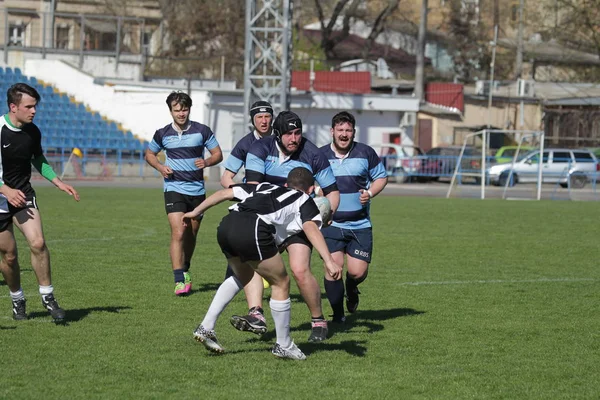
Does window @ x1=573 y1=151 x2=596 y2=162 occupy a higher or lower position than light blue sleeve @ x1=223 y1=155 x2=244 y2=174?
lower

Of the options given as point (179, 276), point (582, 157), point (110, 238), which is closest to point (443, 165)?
point (582, 157)

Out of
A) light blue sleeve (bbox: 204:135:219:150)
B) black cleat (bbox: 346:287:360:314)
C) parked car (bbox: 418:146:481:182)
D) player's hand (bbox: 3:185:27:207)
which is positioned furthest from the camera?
parked car (bbox: 418:146:481:182)

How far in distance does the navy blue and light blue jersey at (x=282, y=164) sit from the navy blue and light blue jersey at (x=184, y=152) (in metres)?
2.85

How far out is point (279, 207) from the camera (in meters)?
6.93

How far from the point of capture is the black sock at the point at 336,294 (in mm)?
8859

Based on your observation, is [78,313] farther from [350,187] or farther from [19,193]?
[350,187]

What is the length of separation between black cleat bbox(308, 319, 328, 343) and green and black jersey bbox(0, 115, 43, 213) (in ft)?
8.79

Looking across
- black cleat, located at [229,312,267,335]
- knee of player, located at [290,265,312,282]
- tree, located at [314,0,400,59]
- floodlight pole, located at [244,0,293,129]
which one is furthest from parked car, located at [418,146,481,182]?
knee of player, located at [290,265,312,282]

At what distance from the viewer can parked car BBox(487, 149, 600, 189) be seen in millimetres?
34906

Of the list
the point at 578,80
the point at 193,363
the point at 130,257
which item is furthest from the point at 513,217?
the point at 578,80

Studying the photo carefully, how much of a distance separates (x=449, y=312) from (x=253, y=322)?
2775mm

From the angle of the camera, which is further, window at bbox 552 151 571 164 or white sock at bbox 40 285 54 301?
window at bbox 552 151 571 164

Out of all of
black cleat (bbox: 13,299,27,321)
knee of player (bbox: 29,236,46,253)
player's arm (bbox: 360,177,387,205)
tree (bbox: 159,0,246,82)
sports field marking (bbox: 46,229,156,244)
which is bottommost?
sports field marking (bbox: 46,229,156,244)

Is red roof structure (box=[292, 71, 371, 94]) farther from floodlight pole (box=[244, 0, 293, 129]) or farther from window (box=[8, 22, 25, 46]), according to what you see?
floodlight pole (box=[244, 0, 293, 129])
